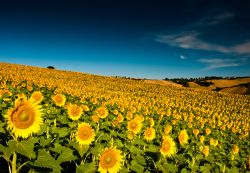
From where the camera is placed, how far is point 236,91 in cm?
5778

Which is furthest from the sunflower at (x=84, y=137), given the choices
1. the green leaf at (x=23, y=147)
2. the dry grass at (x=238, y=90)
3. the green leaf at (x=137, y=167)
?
the dry grass at (x=238, y=90)

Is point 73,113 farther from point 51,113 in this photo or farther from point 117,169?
point 117,169

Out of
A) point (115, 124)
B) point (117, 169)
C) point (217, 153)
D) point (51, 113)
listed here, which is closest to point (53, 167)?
point (117, 169)

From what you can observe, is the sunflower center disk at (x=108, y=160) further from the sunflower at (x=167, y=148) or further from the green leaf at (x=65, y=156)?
the sunflower at (x=167, y=148)

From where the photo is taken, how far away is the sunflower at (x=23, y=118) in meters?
2.96

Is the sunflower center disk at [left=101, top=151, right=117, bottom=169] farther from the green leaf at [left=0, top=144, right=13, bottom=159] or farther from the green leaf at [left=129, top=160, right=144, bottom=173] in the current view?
the green leaf at [left=0, top=144, right=13, bottom=159]

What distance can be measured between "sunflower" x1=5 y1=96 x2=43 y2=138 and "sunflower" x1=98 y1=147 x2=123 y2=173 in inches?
43.6

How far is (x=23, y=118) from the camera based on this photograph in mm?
3010

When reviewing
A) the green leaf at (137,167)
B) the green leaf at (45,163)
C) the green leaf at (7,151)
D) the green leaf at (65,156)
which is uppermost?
the green leaf at (7,151)

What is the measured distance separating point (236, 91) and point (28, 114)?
59.0 meters

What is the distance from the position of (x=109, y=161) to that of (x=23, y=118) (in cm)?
139

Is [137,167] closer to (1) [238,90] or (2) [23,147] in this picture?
(2) [23,147]

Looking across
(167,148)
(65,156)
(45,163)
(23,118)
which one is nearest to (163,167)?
(167,148)

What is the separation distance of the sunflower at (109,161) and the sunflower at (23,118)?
1108mm
